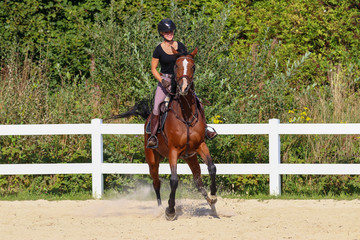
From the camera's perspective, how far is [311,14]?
1681 centimetres

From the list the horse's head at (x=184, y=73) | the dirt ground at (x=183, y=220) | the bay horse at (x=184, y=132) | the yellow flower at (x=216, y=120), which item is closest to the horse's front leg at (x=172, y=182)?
the bay horse at (x=184, y=132)

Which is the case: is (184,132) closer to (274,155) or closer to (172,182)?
(172,182)

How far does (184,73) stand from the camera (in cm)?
809

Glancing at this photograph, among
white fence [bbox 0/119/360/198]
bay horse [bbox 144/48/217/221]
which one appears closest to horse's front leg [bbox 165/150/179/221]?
bay horse [bbox 144/48/217/221]

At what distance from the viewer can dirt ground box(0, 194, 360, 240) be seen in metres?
7.72

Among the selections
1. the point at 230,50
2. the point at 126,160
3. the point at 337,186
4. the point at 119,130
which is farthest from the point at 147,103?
the point at 230,50

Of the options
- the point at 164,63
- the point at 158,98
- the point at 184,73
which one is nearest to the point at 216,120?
the point at 158,98

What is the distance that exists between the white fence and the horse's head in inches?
125

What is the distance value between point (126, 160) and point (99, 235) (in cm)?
453

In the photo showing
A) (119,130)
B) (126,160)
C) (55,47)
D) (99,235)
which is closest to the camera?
(99,235)

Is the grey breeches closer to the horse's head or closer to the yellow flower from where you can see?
the horse's head

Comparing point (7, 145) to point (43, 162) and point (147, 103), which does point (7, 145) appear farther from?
point (147, 103)

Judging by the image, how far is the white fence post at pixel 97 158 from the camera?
11.4 metres

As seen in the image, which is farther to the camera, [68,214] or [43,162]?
[43,162]
